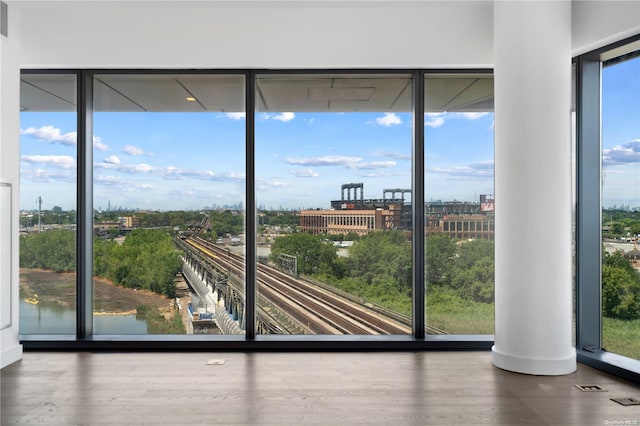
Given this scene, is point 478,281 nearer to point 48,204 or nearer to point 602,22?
point 602,22

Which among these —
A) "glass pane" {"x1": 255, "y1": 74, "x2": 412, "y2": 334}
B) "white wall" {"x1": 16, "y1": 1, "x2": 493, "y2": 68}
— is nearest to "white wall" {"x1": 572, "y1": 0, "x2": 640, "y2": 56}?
"white wall" {"x1": 16, "y1": 1, "x2": 493, "y2": 68}

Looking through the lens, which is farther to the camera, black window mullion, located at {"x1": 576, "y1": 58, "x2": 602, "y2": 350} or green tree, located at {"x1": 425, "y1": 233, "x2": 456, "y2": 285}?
green tree, located at {"x1": 425, "y1": 233, "x2": 456, "y2": 285}

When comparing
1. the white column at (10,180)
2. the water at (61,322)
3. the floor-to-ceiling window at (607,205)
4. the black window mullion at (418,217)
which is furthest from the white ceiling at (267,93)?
the water at (61,322)

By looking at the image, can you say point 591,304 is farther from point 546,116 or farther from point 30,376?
point 30,376

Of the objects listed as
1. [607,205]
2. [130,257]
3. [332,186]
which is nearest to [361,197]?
[332,186]

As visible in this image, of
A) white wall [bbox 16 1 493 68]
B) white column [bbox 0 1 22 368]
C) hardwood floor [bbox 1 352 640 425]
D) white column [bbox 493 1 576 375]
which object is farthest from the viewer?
white wall [bbox 16 1 493 68]

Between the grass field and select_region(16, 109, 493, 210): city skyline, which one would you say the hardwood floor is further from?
select_region(16, 109, 493, 210): city skyline
